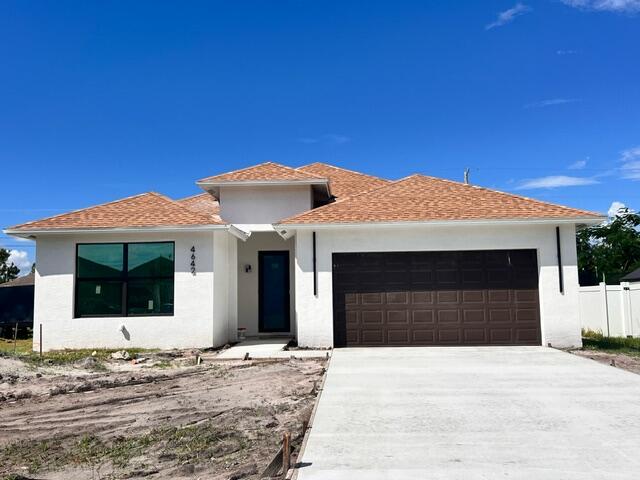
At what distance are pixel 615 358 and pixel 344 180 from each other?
36.7 feet

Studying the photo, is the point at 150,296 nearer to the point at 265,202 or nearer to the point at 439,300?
the point at 265,202

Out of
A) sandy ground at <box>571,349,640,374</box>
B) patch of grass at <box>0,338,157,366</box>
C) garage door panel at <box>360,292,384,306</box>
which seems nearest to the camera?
sandy ground at <box>571,349,640,374</box>

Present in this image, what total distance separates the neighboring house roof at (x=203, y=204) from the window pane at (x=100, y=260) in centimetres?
420

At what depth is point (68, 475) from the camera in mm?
4820

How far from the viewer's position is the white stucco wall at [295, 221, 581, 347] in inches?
484

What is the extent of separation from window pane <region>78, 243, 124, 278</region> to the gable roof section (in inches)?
132

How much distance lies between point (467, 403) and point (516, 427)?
3.86 ft

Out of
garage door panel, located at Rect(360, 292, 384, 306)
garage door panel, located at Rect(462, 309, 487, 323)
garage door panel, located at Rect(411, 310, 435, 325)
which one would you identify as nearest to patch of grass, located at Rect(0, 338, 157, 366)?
garage door panel, located at Rect(360, 292, 384, 306)

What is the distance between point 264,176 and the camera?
15781 millimetres

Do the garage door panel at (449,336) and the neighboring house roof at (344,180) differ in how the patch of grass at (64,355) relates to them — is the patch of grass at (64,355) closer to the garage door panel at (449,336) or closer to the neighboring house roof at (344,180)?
the garage door panel at (449,336)

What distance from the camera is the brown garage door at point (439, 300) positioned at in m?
12.4

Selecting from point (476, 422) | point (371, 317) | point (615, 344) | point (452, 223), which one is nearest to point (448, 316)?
point (371, 317)

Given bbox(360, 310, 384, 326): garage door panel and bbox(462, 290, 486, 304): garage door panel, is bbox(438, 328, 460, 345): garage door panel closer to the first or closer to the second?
bbox(462, 290, 486, 304): garage door panel

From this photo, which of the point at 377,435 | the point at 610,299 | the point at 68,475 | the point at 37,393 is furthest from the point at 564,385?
the point at 610,299
